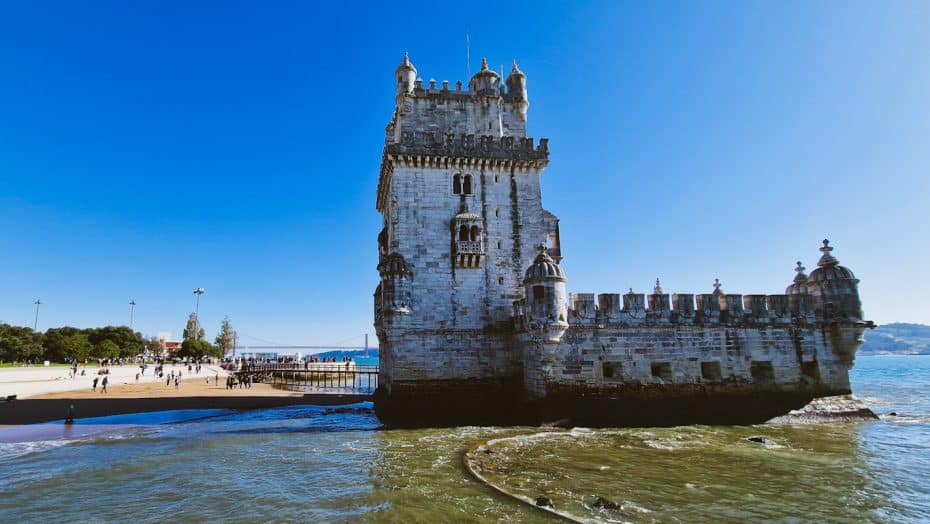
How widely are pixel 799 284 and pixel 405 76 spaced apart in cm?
2181

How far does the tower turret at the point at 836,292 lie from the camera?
2095 cm

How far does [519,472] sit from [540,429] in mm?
6207

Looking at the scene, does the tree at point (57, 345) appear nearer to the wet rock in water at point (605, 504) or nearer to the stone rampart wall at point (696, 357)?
the stone rampart wall at point (696, 357)

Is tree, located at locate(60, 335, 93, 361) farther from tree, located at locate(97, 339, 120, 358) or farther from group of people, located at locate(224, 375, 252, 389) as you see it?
group of people, located at locate(224, 375, 252, 389)

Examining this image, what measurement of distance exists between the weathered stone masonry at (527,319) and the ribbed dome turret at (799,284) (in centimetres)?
6

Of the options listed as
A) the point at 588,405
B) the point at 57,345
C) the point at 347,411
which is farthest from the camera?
the point at 57,345

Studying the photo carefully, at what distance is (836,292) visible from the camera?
69.0 feet

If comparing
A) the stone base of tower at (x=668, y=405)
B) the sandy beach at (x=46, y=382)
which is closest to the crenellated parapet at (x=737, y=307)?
the stone base of tower at (x=668, y=405)

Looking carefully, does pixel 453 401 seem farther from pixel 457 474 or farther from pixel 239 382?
pixel 239 382

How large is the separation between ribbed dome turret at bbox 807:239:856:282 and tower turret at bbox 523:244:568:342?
39.0 ft

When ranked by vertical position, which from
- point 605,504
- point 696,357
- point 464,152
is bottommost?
point 605,504

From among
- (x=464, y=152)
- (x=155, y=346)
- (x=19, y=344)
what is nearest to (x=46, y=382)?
(x=19, y=344)

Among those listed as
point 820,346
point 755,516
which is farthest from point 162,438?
point 820,346

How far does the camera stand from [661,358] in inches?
797
